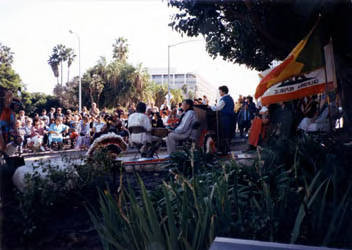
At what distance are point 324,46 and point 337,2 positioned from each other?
1124mm

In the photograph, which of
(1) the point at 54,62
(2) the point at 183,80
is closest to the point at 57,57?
(1) the point at 54,62

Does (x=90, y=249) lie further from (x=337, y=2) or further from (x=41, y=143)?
(x=41, y=143)

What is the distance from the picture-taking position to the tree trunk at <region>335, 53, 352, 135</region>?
642 cm

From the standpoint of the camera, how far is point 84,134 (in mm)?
15039

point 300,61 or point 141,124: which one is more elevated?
point 300,61

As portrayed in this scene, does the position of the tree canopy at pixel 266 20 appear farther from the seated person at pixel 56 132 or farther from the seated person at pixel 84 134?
the seated person at pixel 56 132

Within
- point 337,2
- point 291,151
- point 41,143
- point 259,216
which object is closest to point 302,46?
Result: point 337,2

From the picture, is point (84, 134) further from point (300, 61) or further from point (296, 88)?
point (300, 61)

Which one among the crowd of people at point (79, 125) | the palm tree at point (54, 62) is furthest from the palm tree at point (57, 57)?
the crowd of people at point (79, 125)

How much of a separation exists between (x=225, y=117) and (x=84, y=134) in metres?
7.74

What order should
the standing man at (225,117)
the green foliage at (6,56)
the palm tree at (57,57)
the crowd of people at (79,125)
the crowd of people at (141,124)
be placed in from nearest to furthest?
the crowd of people at (141,124) < the standing man at (225,117) < the crowd of people at (79,125) < the green foliage at (6,56) < the palm tree at (57,57)

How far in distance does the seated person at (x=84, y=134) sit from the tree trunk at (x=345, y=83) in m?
10.3

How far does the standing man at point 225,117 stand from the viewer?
9203 millimetres

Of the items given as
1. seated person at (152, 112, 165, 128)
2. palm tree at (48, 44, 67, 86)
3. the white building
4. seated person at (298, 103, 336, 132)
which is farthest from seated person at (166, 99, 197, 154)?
the white building
